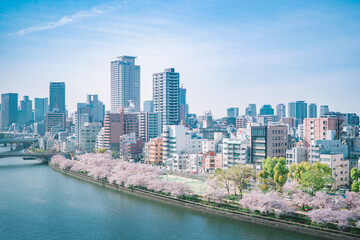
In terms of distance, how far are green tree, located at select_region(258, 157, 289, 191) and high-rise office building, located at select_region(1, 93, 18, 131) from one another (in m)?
137

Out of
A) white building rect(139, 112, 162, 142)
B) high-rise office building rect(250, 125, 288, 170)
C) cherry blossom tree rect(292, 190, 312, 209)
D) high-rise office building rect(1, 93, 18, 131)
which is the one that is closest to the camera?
cherry blossom tree rect(292, 190, 312, 209)

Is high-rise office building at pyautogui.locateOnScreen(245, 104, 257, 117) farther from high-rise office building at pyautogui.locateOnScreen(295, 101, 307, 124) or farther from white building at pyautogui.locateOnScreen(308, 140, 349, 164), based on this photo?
white building at pyautogui.locateOnScreen(308, 140, 349, 164)

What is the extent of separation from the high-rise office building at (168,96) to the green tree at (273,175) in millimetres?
37929

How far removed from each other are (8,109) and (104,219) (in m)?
139

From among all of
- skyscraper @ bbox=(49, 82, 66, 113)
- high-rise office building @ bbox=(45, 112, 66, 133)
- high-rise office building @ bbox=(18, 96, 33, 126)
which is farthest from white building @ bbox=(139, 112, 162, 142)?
high-rise office building @ bbox=(18, 96, 33, 126)

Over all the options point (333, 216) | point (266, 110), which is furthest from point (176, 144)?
point (266, 110)

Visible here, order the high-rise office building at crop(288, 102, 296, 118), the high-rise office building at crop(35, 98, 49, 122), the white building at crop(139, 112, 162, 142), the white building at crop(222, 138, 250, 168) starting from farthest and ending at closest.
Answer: the high-rise office building at crop(35, 98, 49, 122)
the high-rise office building at crop(288, 102, 296, 118)
the white building at crop(139, 112, 162, 142)
the white building at crop(222, 138, 250, 168)

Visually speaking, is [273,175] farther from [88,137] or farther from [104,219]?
[88,137]

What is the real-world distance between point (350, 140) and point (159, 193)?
725 inches

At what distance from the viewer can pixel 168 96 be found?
2499 inches

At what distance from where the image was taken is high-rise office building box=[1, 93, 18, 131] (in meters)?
142

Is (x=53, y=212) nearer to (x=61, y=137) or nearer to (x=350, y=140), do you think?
(x=350, y=140)

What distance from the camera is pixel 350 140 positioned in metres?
32.1

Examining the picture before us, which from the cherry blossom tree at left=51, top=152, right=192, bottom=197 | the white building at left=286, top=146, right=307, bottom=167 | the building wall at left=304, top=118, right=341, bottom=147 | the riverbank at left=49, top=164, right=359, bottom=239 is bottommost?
the riverbank at left=49, top=164, right=359, bottom=239
